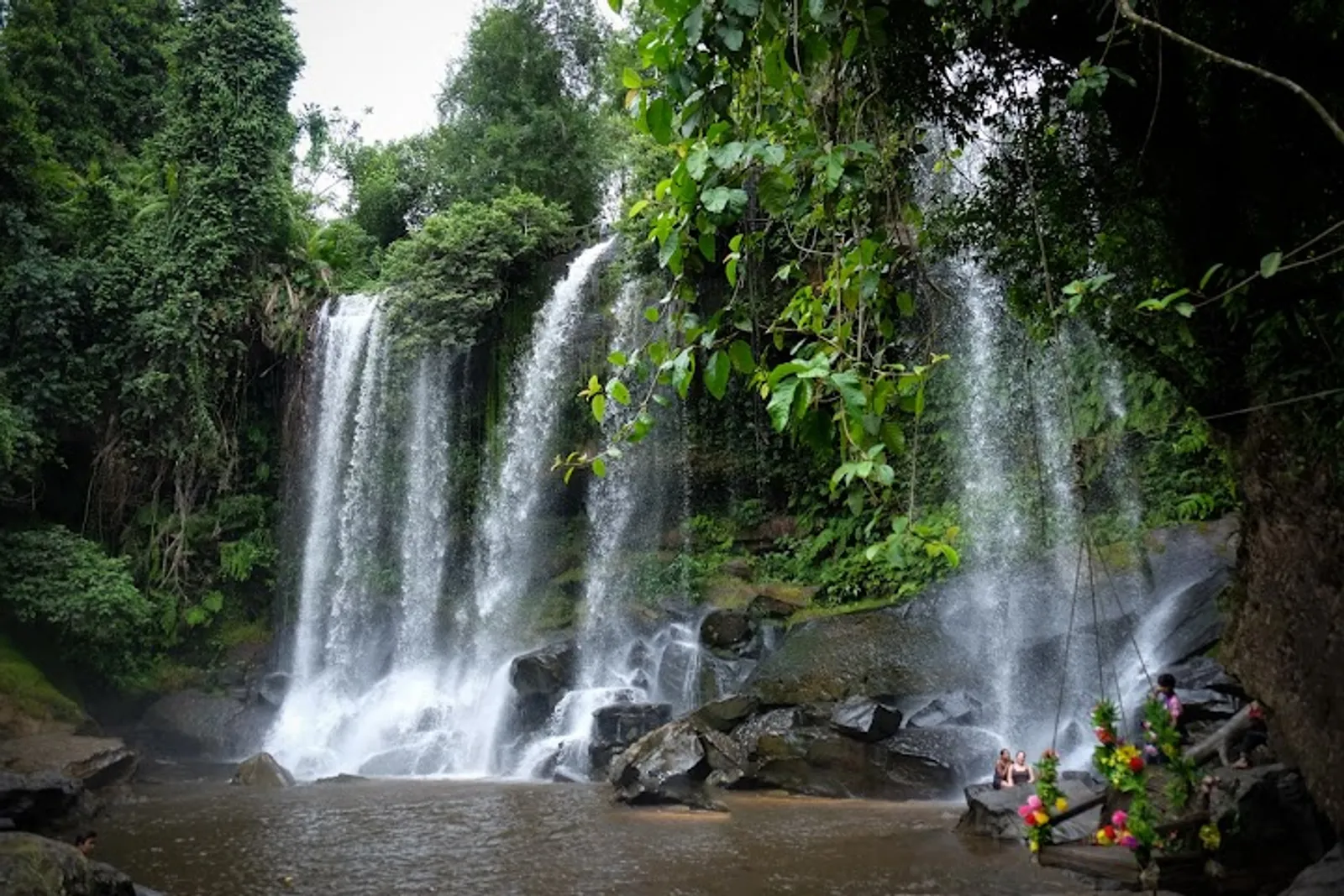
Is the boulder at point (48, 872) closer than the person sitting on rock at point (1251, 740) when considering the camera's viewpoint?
Yes

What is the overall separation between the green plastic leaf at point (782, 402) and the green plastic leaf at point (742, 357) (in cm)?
35

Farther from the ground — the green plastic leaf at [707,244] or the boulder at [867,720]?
the green plastic leaf at [707,244]

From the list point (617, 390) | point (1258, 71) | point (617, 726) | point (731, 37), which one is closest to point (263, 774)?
point (617, 726)

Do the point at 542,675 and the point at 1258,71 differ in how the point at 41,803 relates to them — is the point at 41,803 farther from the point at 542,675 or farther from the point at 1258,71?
the point at 1258,71

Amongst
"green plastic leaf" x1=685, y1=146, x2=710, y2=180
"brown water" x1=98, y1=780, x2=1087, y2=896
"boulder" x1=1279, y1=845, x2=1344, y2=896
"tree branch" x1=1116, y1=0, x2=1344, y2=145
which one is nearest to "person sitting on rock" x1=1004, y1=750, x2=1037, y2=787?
"brown water" x1=98, y1=780, x2=1087, y2=896

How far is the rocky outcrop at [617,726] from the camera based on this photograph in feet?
Answer: 39.4

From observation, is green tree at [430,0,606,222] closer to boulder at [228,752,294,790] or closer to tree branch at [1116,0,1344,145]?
boulder at [228,752,294,790]

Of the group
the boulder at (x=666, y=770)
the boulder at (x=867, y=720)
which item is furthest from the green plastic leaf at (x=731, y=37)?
the boulder at (x=867, y=720)

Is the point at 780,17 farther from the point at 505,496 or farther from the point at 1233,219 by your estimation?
the point at 505,496

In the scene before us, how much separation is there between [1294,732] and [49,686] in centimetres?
1452

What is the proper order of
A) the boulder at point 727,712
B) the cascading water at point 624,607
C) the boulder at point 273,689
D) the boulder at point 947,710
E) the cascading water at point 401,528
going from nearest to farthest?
the boulder at point 947,710, the boulder at point 727,712, the cascading water at point 624,607, the boulder at point 273,689, the cascading water at point 401,528

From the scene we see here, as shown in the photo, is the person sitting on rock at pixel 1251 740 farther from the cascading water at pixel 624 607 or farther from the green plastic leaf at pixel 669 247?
the cascading water at pixel 624 607


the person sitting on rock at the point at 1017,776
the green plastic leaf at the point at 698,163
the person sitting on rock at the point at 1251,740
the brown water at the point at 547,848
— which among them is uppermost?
the green plastic leaf at the point at 698,163

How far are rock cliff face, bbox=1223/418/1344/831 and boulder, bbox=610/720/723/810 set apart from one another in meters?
6.41
